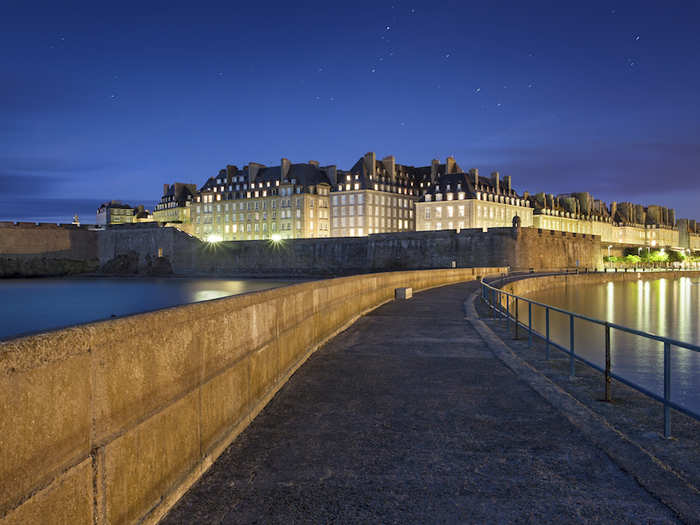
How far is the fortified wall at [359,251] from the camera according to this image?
6900 centimetres

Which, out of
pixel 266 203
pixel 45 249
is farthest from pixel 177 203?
pixel 45 249

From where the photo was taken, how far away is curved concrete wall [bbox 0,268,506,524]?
2.47 meters

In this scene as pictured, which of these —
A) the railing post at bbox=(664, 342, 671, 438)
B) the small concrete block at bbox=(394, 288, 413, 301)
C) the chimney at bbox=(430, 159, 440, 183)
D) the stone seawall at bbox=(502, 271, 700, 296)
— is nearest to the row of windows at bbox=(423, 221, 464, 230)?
the chimney at bbox=(430, 159, 440, 183)

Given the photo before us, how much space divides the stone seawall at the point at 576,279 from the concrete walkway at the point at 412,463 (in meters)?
29.2

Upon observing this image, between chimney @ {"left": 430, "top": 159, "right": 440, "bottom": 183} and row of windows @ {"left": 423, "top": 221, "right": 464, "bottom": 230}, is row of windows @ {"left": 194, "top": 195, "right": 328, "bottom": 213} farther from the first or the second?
chimney @ {"left": 430, "top": 159, "right": 440, "bottom": 183}

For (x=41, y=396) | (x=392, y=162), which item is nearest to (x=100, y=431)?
(x=41, y=396)

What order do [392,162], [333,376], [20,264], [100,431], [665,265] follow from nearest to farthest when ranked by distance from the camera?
[100,431]
[333,376]
[20,264]
[392,162]
[665,265]

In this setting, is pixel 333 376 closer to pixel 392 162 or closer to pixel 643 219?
pixel 392 162

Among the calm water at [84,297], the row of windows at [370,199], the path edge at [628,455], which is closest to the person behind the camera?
the path edge at [628,455]

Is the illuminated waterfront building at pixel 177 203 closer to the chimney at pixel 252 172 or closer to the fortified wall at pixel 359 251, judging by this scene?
the chimney at pixel 252 172

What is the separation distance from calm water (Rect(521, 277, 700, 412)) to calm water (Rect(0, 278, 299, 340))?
23.7 m

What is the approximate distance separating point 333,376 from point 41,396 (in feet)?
19.7

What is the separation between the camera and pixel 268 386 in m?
6.95

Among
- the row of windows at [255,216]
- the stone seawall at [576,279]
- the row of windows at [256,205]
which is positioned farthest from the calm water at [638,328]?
the row of windows at [256,205]
